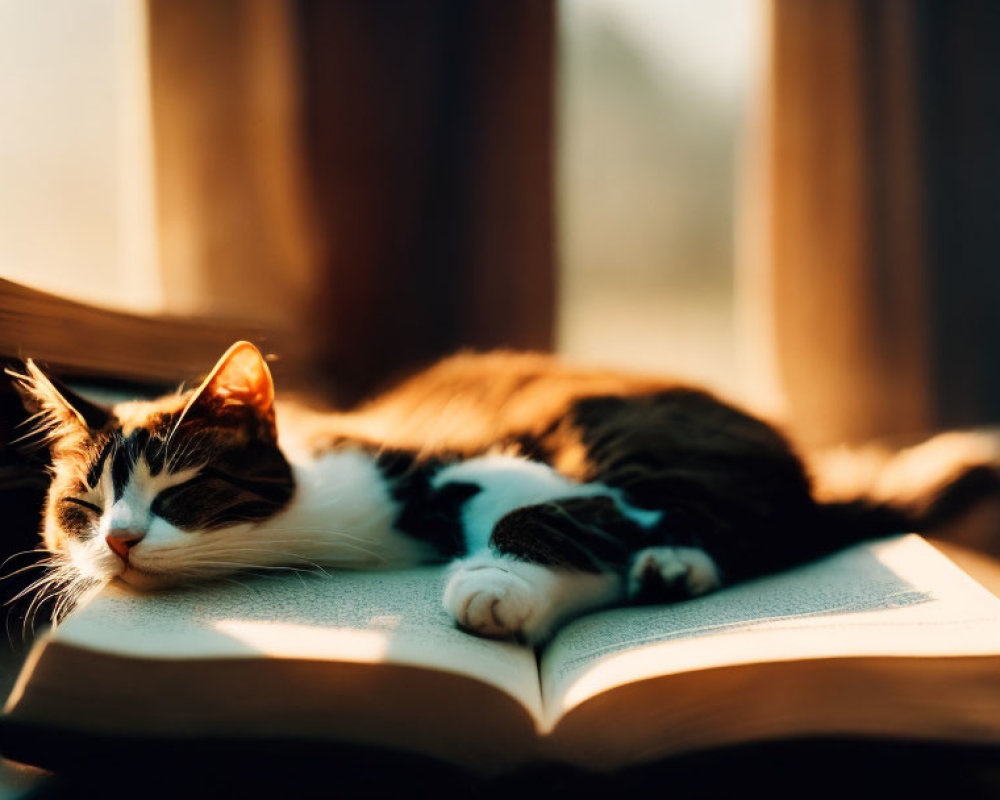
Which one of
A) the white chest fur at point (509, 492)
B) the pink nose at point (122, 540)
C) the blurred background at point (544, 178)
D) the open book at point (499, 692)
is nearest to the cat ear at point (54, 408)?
the pink nose at point (122, 540)

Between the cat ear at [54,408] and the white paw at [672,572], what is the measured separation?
0.55 metres

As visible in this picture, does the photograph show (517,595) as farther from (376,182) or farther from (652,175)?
(652,175)

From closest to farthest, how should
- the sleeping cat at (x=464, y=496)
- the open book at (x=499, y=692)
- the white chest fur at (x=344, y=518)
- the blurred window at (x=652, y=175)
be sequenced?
the open book at (x=499, y=692) → the sleeping cat at (x=464, y=496) → the white chest fur at (x=344, y=518) → the blurred window at (x=652, y=175)

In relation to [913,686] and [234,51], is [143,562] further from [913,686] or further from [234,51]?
[234,51]

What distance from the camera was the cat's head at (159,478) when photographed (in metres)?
0.74

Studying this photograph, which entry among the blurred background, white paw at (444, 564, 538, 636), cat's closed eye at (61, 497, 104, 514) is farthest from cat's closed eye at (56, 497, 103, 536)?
the blurred background

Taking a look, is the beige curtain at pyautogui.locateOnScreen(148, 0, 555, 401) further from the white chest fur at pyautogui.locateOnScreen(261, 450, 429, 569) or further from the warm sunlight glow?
the warm sunlight glow

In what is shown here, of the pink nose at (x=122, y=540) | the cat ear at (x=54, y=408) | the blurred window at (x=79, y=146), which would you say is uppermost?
the blurred window at (x=79, y=146)

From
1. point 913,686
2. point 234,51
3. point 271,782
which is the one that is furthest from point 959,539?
point 234,51

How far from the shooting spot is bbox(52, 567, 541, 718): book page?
0.53 m

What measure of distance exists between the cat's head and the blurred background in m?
0.58

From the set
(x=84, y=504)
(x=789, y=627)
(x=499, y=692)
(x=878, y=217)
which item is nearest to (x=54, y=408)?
(x=84, y=504)

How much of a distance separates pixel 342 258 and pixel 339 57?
398mm

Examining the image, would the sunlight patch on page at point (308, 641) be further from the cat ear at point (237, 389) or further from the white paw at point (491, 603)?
the cat ear at point (237, 389)
